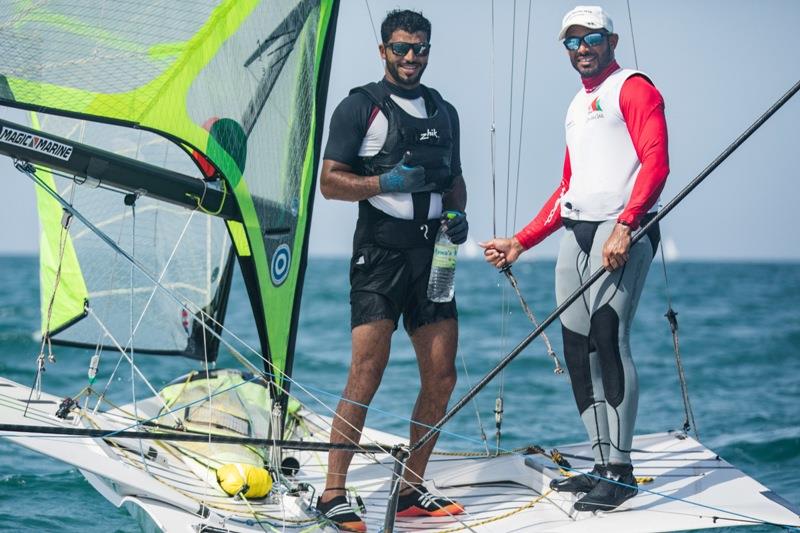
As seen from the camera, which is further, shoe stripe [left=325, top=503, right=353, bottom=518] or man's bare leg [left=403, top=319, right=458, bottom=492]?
man's bare leg [left=403, top=319, right=458, bottom=492]

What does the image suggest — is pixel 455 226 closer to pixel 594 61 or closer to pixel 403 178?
pixel 403 178

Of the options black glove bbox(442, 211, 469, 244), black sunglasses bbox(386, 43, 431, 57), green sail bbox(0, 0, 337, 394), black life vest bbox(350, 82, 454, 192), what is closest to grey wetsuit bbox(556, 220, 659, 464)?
black glove bbox(442, 211, 469, 244)

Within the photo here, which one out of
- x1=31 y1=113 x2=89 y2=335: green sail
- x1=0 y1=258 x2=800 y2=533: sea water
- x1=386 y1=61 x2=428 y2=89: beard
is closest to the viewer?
x1=386 y1=61 x2=428 y2=89: beard

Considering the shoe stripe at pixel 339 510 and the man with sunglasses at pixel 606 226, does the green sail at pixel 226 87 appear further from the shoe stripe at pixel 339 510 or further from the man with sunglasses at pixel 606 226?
the man with sunglasses at pixel 606 226

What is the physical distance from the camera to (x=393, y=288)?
4020 mm

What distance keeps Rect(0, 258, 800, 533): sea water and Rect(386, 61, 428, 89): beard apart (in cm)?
89

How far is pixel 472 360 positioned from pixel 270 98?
7.76 meters

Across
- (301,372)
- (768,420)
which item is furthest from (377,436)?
(301,372)

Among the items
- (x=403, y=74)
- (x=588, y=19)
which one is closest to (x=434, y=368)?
(x=403, y=74)

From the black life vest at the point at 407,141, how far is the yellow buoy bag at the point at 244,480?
1135mm

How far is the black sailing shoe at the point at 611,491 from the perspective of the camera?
3.94m

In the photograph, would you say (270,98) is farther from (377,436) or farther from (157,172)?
(377,436)

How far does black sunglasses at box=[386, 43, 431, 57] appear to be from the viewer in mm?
3979

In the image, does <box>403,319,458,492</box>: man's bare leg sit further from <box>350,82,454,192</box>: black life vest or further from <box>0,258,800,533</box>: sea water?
<box>350,82,454,192</box>: black life vest
